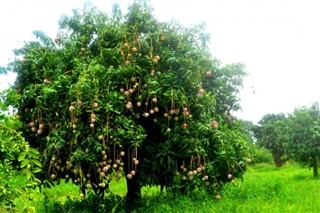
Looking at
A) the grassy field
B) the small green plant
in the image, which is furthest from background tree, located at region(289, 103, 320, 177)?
the small green plant

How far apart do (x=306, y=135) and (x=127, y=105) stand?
1011cm

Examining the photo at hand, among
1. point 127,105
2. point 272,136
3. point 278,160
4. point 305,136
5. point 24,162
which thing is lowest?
point 24,162

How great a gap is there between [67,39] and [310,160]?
1002 centimetres

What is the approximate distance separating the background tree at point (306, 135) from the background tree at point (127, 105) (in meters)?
7.86

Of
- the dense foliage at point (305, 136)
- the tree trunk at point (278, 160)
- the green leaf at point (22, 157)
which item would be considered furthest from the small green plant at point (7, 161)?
the tree trunk at point (278, 160)

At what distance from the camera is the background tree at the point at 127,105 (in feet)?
14.6

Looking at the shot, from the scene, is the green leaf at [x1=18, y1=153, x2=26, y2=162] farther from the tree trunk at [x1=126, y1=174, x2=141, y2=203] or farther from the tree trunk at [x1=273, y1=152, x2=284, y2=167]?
the tree trunk at [x1=273, y1=152, x2=284, y2=167]

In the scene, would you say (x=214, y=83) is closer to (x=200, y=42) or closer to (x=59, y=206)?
(x=200, y=42)

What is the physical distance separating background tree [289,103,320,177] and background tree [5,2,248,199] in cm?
786

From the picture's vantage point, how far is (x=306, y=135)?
13.0 metres

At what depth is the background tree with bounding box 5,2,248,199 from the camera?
4.46 m

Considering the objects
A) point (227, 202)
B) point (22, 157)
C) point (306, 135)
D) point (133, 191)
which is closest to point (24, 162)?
point (22, 157)

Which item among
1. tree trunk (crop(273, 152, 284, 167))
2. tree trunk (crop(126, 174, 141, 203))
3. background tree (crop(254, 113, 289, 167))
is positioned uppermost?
background tree (crop(254, 113, 289, 167))

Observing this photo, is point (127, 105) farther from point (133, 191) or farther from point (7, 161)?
point (133, 191)
